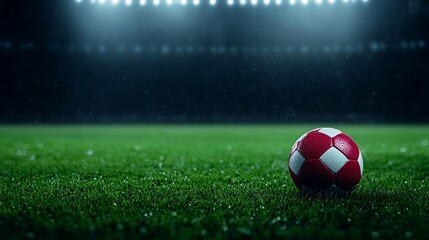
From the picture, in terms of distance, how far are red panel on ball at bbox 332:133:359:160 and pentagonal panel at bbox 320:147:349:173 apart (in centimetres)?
6

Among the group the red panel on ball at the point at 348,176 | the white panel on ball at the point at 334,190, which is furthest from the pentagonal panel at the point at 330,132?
the white panel on ball at the point at 334,190

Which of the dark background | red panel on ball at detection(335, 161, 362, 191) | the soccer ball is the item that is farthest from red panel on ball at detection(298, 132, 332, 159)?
the dark background

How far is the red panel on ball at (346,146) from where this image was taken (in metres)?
3.88

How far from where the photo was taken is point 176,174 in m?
5.47

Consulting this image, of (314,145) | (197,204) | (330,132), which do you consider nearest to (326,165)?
(314,145)

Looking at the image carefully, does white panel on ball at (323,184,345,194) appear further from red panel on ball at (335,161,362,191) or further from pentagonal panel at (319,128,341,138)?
pentagonal panel at (319,128,341,138)

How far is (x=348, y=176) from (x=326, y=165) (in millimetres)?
222

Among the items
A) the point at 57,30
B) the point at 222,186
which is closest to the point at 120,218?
the point at 222,186

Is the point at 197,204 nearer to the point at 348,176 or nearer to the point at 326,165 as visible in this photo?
the point at 326,165

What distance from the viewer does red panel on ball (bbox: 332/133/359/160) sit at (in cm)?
388

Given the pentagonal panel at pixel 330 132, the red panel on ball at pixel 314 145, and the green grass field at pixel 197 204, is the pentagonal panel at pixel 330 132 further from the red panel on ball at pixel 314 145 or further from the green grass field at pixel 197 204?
the green grass field at pixel 197 204

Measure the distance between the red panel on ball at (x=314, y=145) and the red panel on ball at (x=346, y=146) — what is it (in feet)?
0.23

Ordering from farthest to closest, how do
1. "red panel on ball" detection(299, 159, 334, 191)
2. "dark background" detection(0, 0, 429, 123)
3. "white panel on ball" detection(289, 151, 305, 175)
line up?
"dark background" detection(0, 0, 429, 123)
"white panel on ball" detection(289, 151, 305, 175)
"red panel on ball" detection(299, 159, 334, 191)

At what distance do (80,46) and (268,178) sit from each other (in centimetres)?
2690
